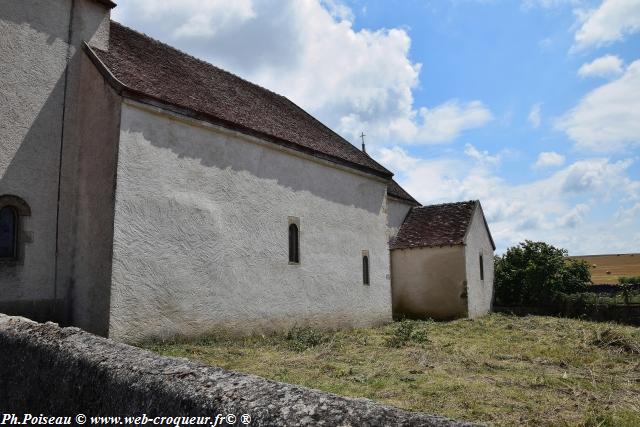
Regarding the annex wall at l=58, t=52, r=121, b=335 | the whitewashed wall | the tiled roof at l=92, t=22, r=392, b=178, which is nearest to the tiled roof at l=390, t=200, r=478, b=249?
the whitewashed wall

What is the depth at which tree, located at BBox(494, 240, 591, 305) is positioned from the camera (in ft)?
A: 74.5

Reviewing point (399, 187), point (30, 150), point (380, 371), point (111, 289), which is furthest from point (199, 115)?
point (399, 187)

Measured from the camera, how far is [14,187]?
10062mm

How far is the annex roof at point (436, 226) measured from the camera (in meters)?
20.7

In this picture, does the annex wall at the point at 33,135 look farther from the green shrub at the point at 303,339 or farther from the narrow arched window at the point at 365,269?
the narrow arched window at the point at 365,269

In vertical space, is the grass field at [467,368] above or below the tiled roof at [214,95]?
below

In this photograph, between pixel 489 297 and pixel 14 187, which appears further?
pixel 489 297

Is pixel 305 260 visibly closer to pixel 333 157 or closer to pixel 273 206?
pixel 273 206

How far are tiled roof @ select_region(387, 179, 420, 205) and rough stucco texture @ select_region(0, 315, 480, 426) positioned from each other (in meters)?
19.3

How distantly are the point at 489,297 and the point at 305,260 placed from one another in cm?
1213

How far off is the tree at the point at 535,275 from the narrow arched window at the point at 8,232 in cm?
2136

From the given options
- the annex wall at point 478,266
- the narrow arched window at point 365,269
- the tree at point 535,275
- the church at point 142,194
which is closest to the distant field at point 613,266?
the tree at point 535,275

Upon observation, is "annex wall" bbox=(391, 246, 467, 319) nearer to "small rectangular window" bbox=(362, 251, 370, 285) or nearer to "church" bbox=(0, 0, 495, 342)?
"small rectangular window" bbox=(362, 251, 370, 285)

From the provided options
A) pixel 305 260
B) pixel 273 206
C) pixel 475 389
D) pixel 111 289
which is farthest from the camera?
pixel 305 260
